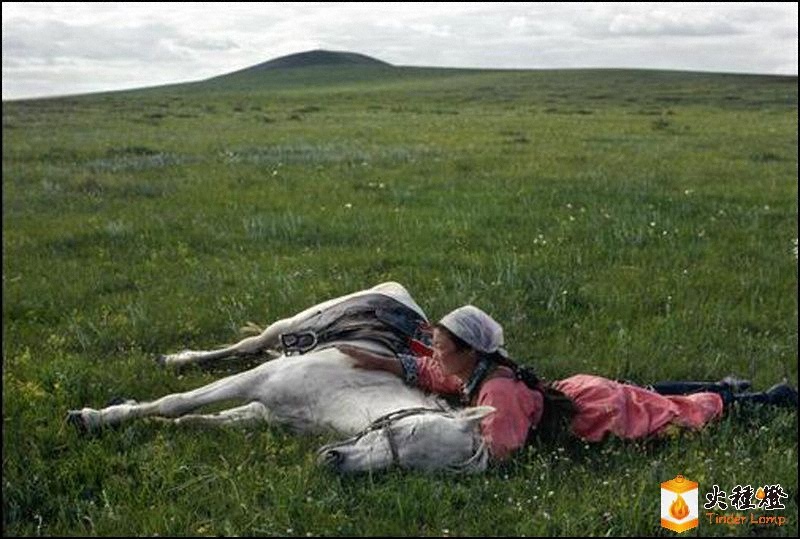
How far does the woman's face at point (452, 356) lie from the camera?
5578 mm

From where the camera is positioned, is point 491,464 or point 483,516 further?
point 491,464

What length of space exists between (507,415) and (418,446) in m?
0.63

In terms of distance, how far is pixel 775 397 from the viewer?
20.5 ft

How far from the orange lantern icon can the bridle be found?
982 mm

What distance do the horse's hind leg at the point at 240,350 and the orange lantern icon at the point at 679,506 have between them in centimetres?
344

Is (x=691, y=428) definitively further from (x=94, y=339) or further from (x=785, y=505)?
(x=94, y=339)

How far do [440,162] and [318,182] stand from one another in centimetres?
389

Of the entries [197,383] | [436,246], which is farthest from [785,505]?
[436,246]

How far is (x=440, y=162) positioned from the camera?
1983cm
